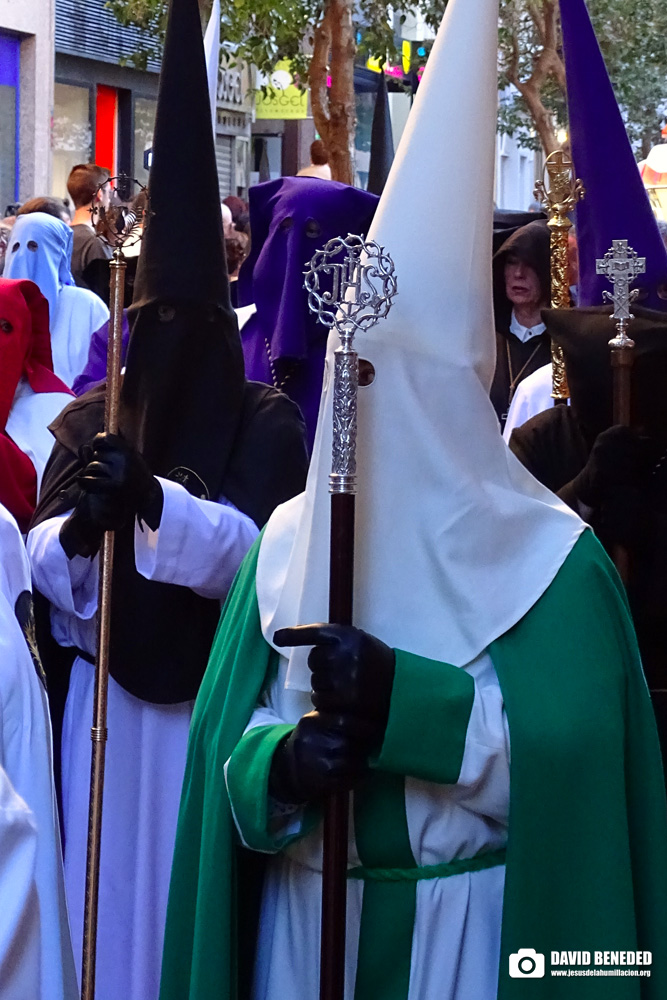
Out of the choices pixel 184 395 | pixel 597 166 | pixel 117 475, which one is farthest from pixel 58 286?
pixel 117 475

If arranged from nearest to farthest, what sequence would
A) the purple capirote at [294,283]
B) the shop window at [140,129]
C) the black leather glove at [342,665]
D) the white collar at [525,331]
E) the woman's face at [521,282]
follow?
the black leather glove at [342,665]
the purple capirote at [294,283]
the woman's face at [521,282]
the white collar at [525,331]
the shop window at [140,129]

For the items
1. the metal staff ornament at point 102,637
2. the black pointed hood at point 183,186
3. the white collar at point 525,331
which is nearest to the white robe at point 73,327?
the white collar at point 525,331

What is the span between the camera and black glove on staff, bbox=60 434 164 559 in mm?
3857

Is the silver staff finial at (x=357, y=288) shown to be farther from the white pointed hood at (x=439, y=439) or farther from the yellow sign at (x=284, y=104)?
the yellow sign at (x=284, y=104)

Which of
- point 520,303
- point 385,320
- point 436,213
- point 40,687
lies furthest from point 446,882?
point 520,303

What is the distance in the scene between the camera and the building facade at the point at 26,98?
20.1m

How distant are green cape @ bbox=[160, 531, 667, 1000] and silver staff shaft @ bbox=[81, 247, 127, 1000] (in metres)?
0.76

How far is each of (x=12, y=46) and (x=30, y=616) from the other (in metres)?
18.6

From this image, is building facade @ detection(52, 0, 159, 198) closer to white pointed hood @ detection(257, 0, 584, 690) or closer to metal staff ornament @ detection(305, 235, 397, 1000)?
white pointed hood @ detection(257, 0, 584, 690)

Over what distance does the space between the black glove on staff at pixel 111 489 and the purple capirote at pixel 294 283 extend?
1.52m

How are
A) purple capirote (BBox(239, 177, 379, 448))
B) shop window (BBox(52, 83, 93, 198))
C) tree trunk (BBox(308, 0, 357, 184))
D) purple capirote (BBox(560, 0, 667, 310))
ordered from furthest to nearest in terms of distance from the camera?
shop window (BBox(52, 83, 93, 198))
tree trunk (BBox(308, 0, 357, 184))
purple capirote (BBox(239, 177, 379, 448))
purple capirote (BBox(560, 0, 667, 310))

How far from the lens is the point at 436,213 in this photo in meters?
2.84

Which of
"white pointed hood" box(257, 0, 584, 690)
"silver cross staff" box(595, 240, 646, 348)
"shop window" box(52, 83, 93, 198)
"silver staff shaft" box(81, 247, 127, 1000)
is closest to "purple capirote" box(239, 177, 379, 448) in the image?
"silver cross staff" box(595, 240, 646, 348)

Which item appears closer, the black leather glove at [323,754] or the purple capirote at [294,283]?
the black leather glove at [323,754]
